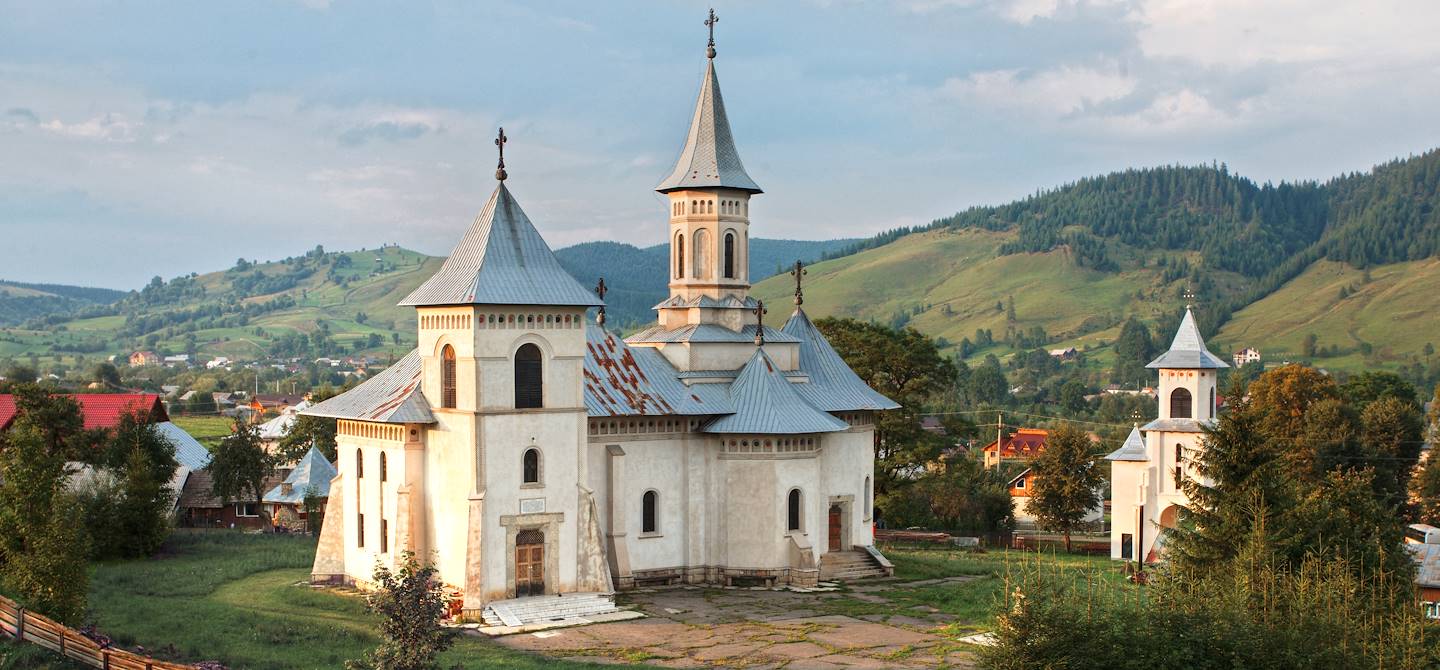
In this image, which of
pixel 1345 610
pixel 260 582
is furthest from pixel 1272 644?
pixel 260 582

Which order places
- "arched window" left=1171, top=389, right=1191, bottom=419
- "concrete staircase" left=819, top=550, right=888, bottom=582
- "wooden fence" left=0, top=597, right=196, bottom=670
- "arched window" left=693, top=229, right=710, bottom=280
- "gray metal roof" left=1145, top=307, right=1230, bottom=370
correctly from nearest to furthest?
"wooden fence" left=0, top=597, right=196, bottom=670, "concrete staircase" left=819, top=550, right=888, bottom=582, "arched window" left=693, top=229, right=710, bottom=280, "gray metal roof" left=1145, top=307, right=1230, bottom=370, "arched window" left=1171, top=389, right=1191, bottom=419

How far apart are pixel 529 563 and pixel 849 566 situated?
425 inches

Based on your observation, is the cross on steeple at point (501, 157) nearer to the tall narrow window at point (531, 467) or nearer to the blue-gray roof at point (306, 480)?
the tall narrow window at point (531, 467)

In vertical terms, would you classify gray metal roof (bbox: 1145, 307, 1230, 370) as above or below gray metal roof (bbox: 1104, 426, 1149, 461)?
above

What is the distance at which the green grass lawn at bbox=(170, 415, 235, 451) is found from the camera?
96.6 meters

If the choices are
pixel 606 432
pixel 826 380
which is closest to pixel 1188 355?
pixel 826 380

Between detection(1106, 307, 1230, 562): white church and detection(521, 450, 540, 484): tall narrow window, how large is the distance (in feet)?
84.6

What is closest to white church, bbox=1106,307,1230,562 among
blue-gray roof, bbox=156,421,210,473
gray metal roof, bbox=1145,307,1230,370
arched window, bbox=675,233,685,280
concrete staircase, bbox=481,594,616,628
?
gray metal roof, bbox=1145,307,1230,370

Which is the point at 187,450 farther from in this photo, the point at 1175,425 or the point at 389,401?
the point at 1175,425

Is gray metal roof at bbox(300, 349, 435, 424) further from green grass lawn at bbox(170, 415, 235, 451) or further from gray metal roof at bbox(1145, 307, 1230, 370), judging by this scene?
green grass lawn at bbox(170, 415, 235, 451)

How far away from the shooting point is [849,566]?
134 ft

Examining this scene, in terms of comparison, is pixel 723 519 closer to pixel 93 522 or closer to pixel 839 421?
pixel 839 421

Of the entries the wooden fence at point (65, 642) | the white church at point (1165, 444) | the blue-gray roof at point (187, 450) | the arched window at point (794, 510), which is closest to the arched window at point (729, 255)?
the arched window at point (794, 510)

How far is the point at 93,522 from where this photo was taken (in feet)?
138
